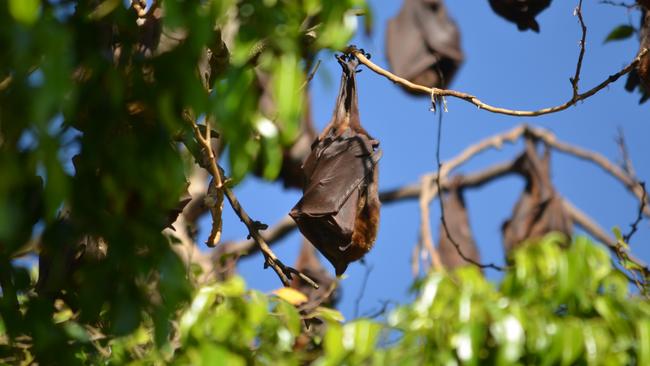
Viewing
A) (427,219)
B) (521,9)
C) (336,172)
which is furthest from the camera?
(427,219)

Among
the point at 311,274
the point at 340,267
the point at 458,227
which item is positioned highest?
the point at 340,267

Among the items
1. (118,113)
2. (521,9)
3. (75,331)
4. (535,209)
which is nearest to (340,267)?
(521,9)

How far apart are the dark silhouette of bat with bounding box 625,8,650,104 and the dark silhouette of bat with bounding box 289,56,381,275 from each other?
0.80 meters

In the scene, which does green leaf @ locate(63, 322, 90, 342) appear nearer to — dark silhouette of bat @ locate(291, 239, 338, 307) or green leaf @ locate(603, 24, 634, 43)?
green leaf @ locate(603, 24, 634, 43)

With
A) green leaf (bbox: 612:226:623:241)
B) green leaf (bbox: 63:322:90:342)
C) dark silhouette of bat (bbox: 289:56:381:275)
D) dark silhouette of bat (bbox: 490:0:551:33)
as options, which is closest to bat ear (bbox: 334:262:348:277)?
dark silhouette of bat (bbox: 289:56:381:275)

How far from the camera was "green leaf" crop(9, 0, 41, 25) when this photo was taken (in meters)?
1.22

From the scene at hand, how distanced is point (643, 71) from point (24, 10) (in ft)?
7.45

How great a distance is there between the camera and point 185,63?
1453mm

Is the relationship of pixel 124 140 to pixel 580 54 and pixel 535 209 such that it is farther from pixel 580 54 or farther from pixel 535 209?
pixel 535 209

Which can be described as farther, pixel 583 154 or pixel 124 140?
pixel 583 154

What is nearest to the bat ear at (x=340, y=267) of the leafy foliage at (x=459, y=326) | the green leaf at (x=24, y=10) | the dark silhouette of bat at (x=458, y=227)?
the leafy foliage at (x=459, y=326)

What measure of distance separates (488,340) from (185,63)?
1508 mm

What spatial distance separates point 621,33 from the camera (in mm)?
3590

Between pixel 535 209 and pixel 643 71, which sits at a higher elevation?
pixel 643 71
